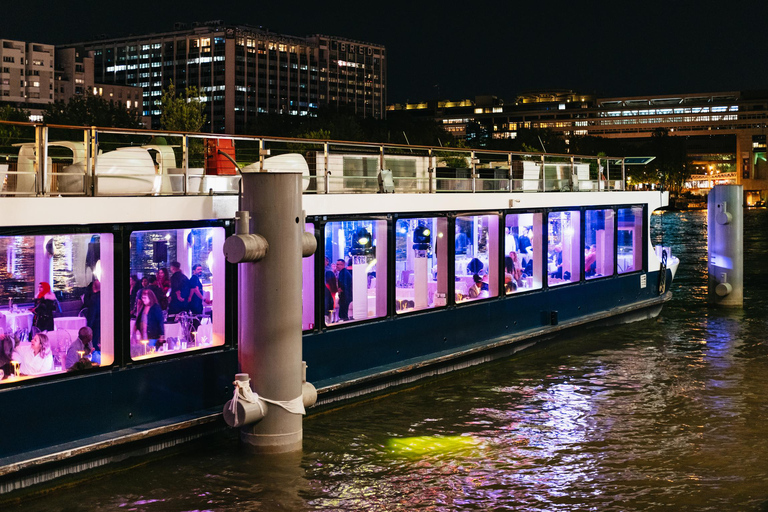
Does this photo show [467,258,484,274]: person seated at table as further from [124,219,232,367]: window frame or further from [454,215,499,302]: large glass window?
[124,219,232,367]: window frame

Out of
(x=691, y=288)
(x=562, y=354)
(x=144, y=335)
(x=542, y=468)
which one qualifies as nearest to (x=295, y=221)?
(x=144, y=335)

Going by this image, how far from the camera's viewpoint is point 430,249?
14.3m

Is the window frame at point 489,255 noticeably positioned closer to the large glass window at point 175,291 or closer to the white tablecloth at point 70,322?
the large glass window at point 175,291

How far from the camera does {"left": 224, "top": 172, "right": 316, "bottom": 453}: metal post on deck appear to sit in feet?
32.9

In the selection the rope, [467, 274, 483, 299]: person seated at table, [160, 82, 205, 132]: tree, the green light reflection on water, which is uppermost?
[160, 82, 205, 132]: tree

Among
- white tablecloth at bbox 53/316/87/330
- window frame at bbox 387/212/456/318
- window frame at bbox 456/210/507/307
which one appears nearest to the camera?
white tablecloth at bbox 53/316/87/330

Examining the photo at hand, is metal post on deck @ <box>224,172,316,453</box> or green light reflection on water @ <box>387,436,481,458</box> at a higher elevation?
metal post on deck @ <box>224,172,316,453</box>

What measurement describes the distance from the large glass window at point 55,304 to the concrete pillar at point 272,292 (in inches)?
55.6

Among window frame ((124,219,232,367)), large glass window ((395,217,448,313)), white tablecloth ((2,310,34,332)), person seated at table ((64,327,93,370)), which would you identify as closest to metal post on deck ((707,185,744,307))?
large glass window ((395,217,448,313))

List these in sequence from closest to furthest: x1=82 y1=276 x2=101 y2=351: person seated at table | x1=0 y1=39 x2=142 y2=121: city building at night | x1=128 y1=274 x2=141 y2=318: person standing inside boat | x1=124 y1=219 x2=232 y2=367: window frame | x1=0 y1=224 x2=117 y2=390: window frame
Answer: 1. x1=0 y1=224 x2=117 y2=390: window frame
2. x1=82 y1=276 x2=101 y2=351: person seated at table
3. x1=124 y1=219 x2=232 y2=367: window frame
4. x1=128 y1=274 x2=141 y2=318: person standing inside boat
5. x1=0 y1=39 x2=142 y2=121: city building at night

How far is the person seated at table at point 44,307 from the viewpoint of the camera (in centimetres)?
913

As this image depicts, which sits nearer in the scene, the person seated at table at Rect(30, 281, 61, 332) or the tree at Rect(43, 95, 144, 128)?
the person seated at table at Rect(30, 281, 61, 332)

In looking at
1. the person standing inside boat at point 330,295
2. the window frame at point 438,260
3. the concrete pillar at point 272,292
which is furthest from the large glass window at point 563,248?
the concrete pillar at point 272,292

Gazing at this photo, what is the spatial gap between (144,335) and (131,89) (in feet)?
645
